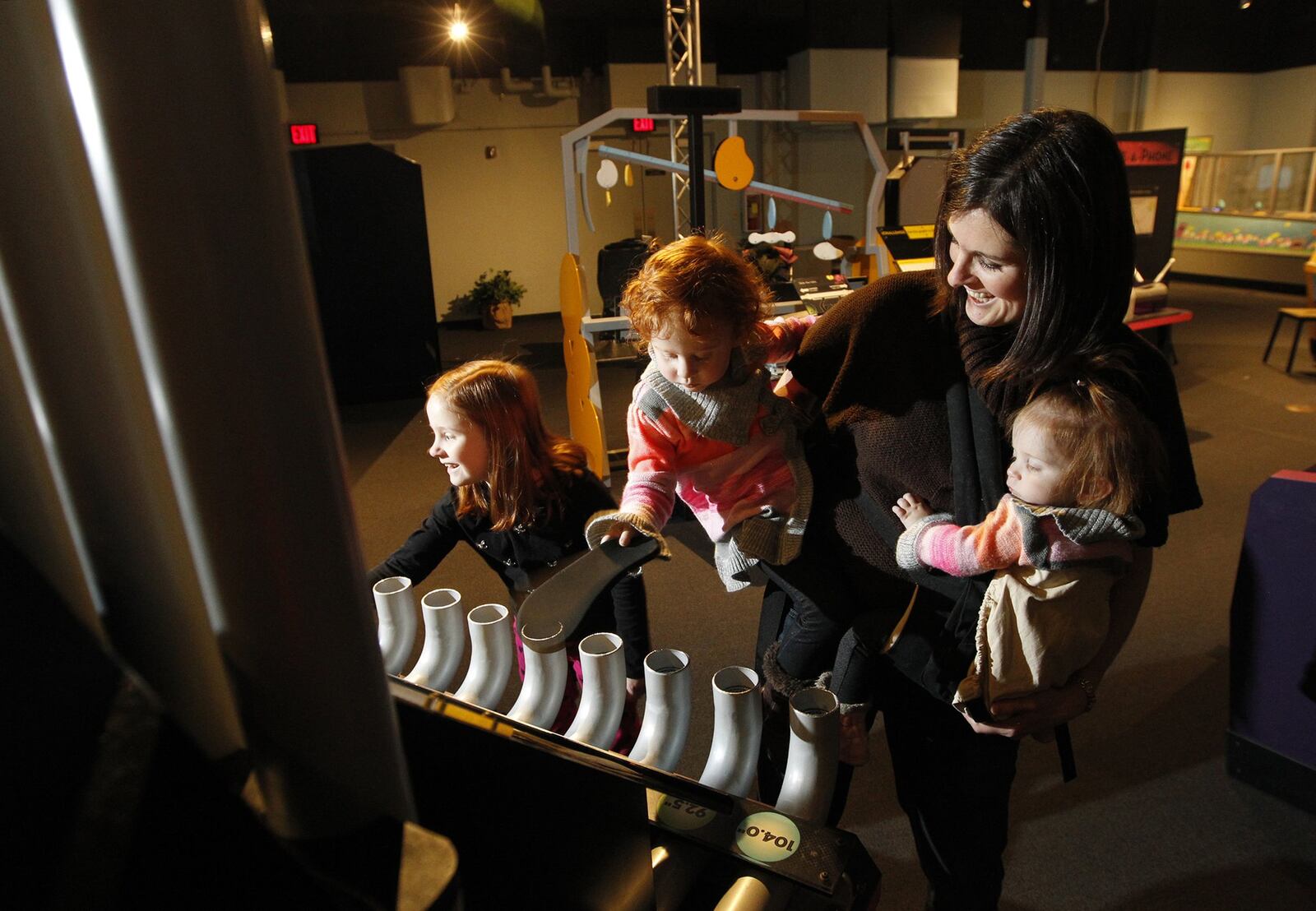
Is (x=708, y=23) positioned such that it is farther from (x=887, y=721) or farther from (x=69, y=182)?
(x=69, y=182)

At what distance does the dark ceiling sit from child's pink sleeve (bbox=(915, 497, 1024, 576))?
8308mm

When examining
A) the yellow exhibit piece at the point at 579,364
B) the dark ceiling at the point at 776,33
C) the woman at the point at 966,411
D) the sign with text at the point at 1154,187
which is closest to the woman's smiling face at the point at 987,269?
the woman at the point at 966,411

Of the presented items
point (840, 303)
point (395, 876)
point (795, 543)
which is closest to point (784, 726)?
point (795, 543)

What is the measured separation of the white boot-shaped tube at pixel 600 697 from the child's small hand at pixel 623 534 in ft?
0.39

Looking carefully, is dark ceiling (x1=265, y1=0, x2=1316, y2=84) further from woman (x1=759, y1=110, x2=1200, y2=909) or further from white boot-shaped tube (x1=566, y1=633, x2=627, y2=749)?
white boot-shaped tube (x1=566, y1=633, x2=627, y2=749)

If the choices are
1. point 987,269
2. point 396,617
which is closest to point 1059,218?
point 987,269

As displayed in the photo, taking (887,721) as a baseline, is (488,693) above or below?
Answer: above

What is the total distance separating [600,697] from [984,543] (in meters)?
0.51

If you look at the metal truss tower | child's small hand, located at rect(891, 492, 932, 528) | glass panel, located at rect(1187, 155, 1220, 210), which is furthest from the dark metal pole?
glass panel, located at rect(1187, 155, 1220, 210)

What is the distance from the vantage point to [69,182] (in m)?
0.14

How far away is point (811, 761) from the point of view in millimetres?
701

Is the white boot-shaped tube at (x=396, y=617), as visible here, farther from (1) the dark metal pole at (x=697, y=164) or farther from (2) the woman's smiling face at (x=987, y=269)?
(1) the dark metal pole at (x=697, y=164)

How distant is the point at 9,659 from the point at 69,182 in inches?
3.4

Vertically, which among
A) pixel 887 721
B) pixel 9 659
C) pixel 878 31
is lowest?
pixel 887 721
